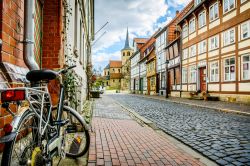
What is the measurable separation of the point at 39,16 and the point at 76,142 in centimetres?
251

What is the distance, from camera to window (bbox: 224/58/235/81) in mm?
17828

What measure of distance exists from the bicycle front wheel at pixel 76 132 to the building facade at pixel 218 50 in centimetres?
1484

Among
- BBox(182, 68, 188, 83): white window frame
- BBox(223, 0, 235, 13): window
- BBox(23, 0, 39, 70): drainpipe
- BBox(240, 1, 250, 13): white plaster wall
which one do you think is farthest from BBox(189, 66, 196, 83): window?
BBox(23, 0, 39, 70): drainpipe

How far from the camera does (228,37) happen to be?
18438 millimetres

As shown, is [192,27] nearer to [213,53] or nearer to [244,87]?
[213,53]

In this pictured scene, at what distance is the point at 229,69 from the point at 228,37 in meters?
2.39

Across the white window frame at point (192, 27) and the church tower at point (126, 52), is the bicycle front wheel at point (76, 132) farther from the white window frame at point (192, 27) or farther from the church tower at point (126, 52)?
the church tower at point (126, 52)

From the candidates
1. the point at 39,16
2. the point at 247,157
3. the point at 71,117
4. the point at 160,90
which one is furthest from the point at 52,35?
the point at 160,90

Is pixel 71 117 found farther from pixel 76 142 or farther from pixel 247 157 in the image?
pixel 247 157

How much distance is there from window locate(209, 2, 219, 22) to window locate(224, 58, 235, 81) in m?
4.20

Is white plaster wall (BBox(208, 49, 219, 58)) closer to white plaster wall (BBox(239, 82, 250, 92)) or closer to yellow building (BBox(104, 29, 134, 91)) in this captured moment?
white plaster wall (BBox(239, 82, 250, 92))

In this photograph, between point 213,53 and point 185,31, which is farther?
point 185,31

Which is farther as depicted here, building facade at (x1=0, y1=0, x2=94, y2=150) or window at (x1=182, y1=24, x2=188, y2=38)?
window at (x1=182, y1=24, x2=188, y2=38)

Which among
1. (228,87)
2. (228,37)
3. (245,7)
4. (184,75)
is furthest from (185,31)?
(245,7)
